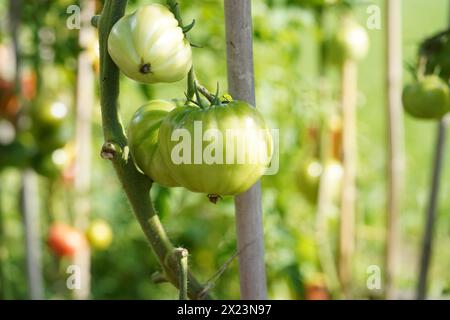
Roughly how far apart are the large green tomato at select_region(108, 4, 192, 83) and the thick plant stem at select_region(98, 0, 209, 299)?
0.02 m

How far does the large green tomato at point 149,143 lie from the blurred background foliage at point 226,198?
0.76ft

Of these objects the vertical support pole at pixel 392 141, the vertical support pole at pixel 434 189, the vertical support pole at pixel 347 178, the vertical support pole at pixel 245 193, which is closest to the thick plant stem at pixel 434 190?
the vertical support pole at pixel 434 189

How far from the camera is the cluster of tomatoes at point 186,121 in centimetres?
55

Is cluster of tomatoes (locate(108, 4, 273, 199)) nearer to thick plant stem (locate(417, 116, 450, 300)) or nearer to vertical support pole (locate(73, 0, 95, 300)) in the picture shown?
thick plant stem (locate(417, 116, 450, 300))

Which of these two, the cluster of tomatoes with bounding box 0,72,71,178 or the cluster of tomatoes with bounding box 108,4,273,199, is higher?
the cluster of tomatoes with bounding box 108,4,273,199

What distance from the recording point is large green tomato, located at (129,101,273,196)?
0.55 meters

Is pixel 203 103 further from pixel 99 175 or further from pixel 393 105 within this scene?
pixel 99 175

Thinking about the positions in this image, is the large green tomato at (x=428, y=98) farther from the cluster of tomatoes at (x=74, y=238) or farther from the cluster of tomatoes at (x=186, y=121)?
the cluster of tomatoes at (x=74, y=238)

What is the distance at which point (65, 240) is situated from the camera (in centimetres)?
150

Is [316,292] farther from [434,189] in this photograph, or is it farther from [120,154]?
[120,154]

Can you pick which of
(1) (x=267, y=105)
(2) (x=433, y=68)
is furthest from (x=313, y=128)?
(2) (x=433, y=68)

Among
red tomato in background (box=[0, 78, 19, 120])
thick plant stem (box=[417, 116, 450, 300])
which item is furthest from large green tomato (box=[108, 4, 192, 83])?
red tomato in background (box=[0, 78, 19, 120])

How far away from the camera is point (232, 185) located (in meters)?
0.56
